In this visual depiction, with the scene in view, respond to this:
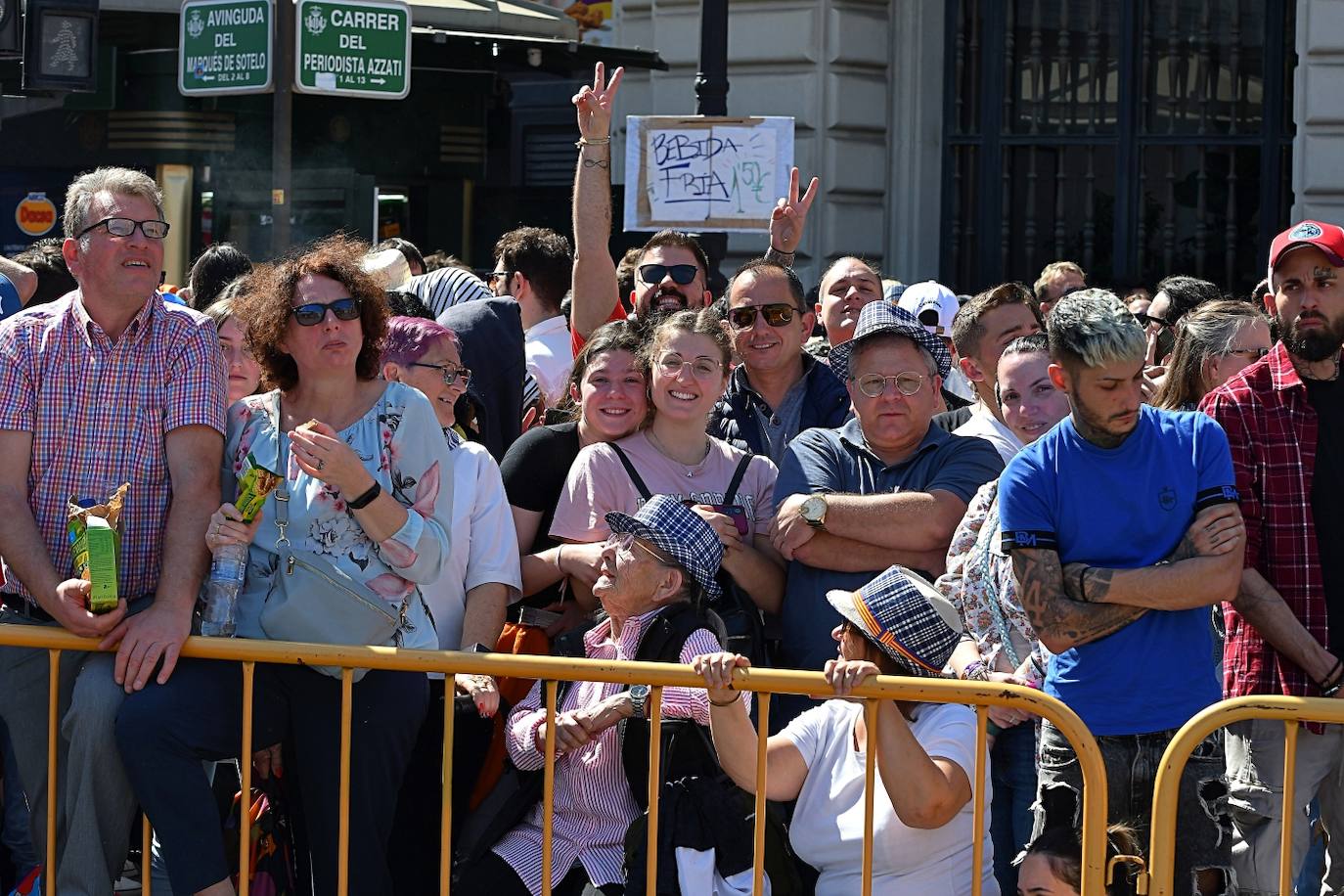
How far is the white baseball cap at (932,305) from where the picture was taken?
881 centimetres

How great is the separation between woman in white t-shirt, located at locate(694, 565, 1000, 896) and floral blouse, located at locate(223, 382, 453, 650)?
2.81ft

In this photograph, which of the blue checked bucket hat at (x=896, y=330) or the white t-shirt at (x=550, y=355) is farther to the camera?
the white t-shirt at (x=550, y=355)

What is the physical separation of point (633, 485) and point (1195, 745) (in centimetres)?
196

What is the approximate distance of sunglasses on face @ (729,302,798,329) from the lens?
618 centimetres

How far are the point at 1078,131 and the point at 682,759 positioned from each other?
9947mm

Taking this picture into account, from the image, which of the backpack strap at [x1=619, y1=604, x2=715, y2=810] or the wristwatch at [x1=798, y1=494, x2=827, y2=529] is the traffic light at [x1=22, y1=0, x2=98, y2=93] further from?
the backpack strap at [x1=619, y1=604, x2=715, y2=810]

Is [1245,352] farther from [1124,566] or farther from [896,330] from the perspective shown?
[1124,566]

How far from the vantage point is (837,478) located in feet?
17.6

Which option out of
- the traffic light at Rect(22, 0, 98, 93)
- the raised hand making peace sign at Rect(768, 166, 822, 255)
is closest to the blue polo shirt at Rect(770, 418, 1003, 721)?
the raised hand making peace sign at Rect(768, 166, 822, 255)

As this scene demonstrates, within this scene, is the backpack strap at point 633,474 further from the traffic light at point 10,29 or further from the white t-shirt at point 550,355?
the traffic light at point 10,29

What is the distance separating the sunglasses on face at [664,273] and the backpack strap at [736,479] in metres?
1.60

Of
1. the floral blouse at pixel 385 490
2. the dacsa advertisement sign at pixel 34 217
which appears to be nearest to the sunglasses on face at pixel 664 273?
the floral blouse at pixel 385 490

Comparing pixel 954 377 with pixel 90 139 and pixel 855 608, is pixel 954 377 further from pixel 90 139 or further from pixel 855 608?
pixel 90 139

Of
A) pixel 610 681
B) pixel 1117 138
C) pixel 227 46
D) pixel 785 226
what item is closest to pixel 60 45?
pixel 227 46
